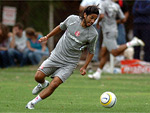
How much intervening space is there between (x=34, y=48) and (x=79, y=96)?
28.4 ft

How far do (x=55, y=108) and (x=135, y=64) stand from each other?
322 inches

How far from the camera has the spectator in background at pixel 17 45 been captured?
16.8m

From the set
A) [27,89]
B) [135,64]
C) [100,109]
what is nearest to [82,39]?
[100,109]

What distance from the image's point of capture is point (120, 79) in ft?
42.9

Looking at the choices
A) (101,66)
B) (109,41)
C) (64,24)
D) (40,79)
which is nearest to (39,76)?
(40,79)

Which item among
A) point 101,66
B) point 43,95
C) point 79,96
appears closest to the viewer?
point 43,95

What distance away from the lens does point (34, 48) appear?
1741 cm

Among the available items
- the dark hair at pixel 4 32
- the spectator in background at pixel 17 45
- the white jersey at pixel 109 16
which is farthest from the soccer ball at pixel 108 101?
the spectator in background at pixel 17 45

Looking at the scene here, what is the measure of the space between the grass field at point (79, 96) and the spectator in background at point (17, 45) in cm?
379

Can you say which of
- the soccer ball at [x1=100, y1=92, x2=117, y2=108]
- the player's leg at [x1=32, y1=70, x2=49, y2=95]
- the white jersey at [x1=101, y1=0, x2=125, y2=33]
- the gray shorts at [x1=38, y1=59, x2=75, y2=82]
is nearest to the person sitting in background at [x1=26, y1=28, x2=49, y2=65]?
the white jersey at [x1=101, y1=0, x2=125, y2=33]

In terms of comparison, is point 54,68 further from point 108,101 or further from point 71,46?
point 108,101

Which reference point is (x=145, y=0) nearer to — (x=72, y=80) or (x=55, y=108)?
(x=72, y=80)

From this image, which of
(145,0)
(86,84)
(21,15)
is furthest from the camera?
(21,15)

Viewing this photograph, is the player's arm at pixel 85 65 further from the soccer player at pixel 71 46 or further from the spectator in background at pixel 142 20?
the spectator in background at pixel 142 20
